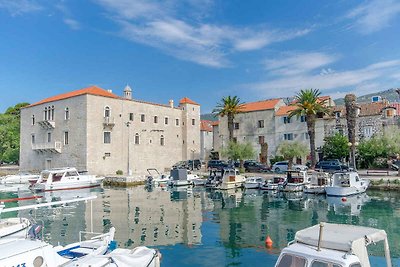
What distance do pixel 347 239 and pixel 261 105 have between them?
2193 inches

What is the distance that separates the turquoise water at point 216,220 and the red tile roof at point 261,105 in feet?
88.3

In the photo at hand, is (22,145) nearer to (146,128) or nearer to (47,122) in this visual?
(47,122)

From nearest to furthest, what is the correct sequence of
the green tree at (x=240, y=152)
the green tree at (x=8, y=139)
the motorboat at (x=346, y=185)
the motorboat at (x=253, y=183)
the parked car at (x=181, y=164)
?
the motorboat at (x=346, y=185) < the motorboat at (x=253, y=183) < the green tree at (x=240, y=152) < the parked car at (x=181, y=164) < the green tree at (x=8, y=139)

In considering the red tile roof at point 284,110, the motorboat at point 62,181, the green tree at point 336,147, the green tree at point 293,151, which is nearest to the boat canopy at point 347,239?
the motorboat at point 62,181

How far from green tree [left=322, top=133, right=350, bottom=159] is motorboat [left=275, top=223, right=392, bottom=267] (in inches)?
1706

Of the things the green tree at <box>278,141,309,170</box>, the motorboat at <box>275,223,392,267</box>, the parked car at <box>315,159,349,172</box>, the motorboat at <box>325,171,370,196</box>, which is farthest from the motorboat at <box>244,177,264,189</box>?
the motorboat at <box>275,223,392,267</box>

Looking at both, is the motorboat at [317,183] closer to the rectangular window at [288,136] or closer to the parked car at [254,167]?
the parked car at [254,167]

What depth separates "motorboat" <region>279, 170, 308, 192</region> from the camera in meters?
35.6

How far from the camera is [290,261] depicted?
7422 millimetres

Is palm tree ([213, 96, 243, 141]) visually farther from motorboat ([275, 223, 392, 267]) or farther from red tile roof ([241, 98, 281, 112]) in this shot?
motorboat ([275, 223, 392, 267])

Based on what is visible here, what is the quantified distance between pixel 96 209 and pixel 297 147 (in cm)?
3098

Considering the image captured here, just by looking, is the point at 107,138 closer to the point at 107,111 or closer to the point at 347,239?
the point at 107,111

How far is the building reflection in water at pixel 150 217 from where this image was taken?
17594 mm

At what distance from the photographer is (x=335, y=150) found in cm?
4912
